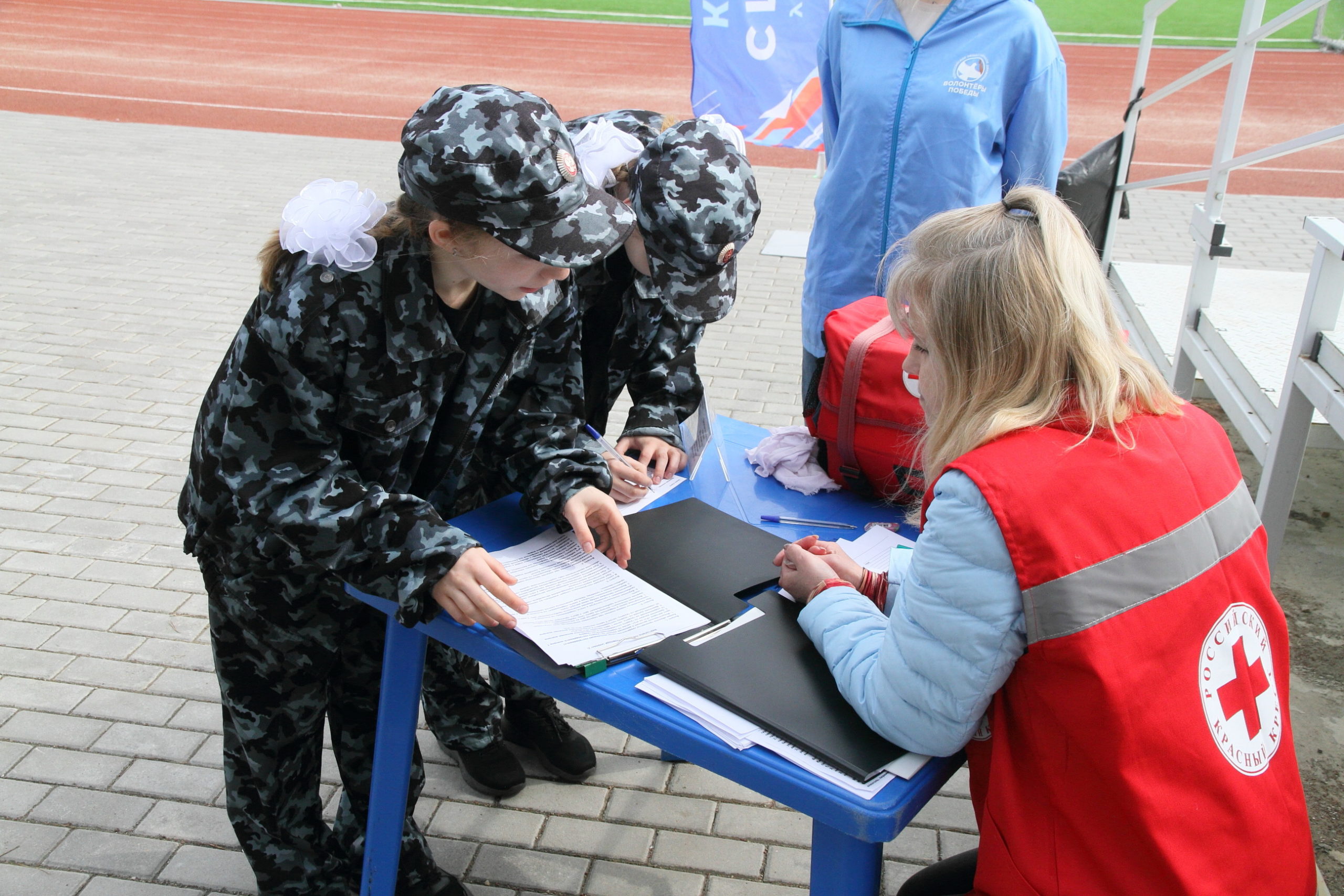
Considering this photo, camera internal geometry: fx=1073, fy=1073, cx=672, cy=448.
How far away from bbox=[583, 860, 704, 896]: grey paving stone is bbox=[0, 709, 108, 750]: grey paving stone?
1342mm

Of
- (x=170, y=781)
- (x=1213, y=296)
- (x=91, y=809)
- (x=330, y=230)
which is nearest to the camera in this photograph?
(x=330, y=230)

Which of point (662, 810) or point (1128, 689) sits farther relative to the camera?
point (662, 810)

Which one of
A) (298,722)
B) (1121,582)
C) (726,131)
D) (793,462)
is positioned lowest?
(298,722)

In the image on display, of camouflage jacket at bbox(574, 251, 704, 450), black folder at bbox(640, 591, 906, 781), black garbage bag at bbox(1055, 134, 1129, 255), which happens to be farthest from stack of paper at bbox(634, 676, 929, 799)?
black garbage bag at bbox(1055, 134, 1129, 255)

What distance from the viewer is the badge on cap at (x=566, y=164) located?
1557mm

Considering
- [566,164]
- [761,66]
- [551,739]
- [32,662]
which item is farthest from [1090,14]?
[566,164]

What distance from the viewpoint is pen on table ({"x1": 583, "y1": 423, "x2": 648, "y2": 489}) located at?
2.11 metres

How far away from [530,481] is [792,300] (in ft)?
14.6

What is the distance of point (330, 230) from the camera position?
5.28ft

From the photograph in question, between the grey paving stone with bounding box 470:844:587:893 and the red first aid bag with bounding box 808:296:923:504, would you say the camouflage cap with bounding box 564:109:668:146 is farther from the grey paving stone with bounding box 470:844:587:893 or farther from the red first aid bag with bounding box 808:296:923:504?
the grey paving stone with bounding box 470:844:587:893

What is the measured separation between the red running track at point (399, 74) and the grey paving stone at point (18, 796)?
8.78 m

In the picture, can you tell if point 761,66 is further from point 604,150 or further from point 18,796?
point 18,796

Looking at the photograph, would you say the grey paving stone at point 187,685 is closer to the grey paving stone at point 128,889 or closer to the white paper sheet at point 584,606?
the grey paving stone at point 128,889

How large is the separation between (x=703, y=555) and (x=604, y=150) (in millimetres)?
780
